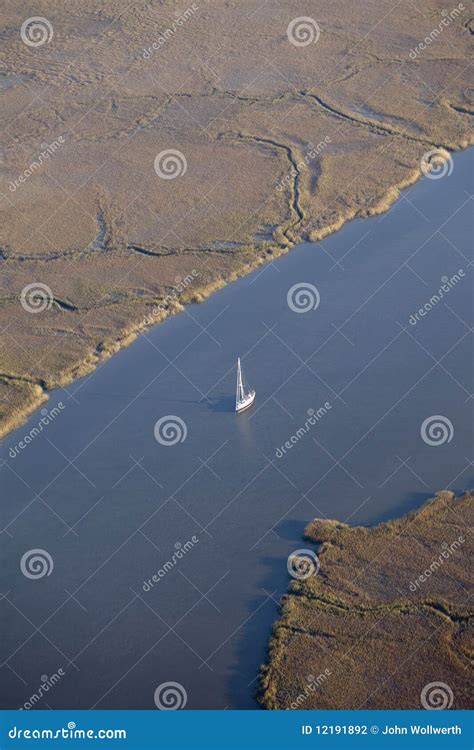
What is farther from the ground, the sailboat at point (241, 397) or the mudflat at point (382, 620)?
the sailboat at point (241, 397)

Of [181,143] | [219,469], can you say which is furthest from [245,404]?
[181,143]

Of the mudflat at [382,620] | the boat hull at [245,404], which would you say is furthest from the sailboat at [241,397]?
the mudflat at [382,620]

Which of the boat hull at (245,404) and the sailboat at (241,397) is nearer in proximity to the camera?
the sailboat at (241,397)

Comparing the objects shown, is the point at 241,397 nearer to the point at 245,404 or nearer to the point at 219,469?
the point at 245,404

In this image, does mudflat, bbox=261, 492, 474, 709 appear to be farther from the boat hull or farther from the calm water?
the boat hull

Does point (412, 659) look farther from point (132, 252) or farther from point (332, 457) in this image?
point (132, 252)

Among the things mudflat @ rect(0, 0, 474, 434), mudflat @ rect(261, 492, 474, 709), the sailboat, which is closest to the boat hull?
the sailboat

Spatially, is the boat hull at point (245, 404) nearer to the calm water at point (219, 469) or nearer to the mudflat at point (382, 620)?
the calm water at point (219, 469)
